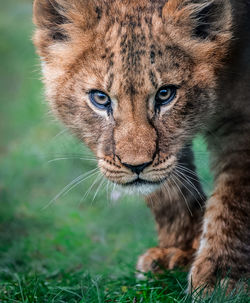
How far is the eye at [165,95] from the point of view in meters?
3.61

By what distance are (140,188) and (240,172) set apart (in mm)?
675

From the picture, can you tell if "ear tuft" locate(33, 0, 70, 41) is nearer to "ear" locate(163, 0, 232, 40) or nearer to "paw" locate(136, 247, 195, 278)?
"ear" locate(163, 0, 232, 40)

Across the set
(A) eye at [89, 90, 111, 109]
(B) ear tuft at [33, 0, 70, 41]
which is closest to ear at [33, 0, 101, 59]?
(B) ear tuft at [33, 0, 70, 41]

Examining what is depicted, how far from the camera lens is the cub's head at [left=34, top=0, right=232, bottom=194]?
3523 millimetres

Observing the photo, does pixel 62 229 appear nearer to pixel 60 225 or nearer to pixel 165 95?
pixel 60 225

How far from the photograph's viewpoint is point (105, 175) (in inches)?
145

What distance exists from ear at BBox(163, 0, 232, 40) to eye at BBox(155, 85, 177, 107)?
0.44 meters

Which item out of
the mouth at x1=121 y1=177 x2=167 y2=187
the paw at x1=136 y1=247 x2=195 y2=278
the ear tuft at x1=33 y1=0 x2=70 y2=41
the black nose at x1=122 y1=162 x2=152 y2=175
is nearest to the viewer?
the black nose at x1=122 y1=162 x2=152 y2=175

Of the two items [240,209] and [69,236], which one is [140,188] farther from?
[69,236]

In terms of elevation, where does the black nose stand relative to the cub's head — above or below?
below

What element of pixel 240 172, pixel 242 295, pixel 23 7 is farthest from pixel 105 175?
pixel 23 7

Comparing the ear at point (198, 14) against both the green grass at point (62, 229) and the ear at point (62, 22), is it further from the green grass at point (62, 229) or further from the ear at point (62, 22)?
the green grass at point (62, 229)

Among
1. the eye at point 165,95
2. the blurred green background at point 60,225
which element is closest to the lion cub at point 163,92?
the eye at point 165,95

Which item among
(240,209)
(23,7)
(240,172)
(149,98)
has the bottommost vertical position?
(240,209)
